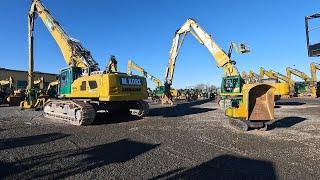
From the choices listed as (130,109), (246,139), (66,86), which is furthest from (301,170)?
(66,86)

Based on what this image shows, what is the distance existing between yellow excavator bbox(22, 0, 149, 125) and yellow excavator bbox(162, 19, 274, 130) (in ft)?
16.3

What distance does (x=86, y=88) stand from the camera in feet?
55.2

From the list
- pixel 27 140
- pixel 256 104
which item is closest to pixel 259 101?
pixel 256 104

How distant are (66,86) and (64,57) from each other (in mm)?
3126

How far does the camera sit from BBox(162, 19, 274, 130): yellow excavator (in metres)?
13.7

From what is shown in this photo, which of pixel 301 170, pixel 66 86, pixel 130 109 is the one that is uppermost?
pixel 66 86

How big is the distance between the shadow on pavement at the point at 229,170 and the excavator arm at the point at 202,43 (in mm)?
18989

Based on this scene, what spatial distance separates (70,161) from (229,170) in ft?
12.0

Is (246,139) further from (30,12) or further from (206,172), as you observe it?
A: (30,12)

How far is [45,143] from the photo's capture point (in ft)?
34.0

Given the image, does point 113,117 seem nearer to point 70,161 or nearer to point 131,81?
point 131,81

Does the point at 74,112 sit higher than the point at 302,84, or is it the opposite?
the point at 302,84

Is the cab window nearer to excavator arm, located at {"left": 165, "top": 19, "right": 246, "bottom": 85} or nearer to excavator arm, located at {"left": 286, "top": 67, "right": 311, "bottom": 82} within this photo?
excavator arm, located at {"left": 165, "top": 19, "right": 246, "bottom": 85}

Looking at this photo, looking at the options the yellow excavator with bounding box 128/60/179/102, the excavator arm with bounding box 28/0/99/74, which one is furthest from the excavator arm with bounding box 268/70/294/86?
the excavator arm with bounding box 28/0/99/74
